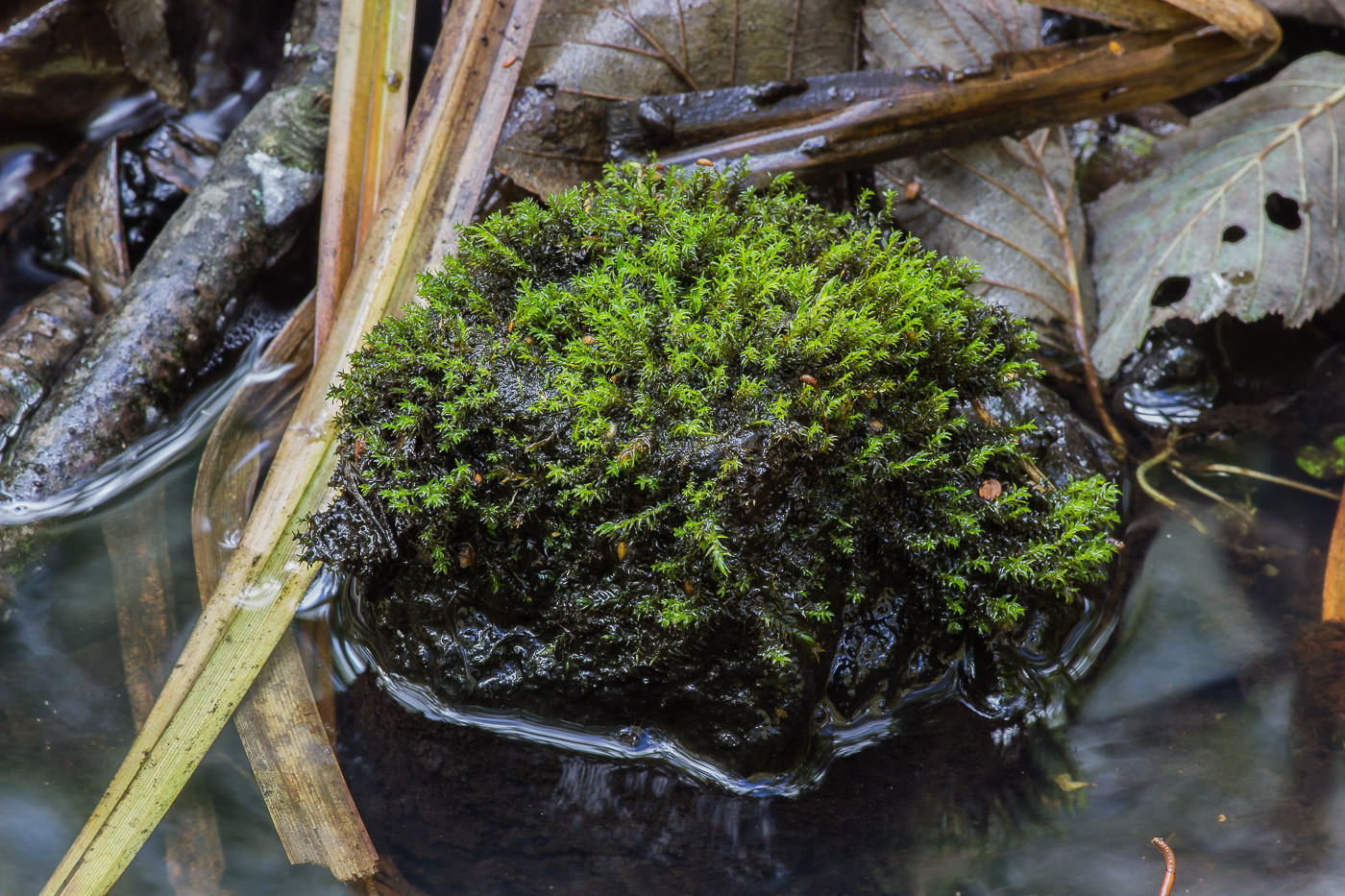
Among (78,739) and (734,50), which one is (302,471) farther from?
(734,50)

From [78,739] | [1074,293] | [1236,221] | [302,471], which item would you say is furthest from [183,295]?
[1236,221]

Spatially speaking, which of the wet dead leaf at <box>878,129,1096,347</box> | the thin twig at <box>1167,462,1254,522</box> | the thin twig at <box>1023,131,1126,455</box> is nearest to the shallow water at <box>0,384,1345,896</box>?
the thin twig at <box>1167,462,1254,522</box>

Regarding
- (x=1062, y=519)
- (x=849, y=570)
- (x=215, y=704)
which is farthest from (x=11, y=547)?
(x=1062, y=519)

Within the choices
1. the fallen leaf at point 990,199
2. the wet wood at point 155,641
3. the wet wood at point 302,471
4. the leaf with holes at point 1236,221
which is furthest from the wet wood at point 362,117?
the leaf with holes at point 1236,221

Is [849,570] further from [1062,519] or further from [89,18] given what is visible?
[89,18]

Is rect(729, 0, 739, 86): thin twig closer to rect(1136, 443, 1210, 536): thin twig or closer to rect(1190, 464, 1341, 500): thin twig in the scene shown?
rect(1136, 443, 1210, 536): thin twig

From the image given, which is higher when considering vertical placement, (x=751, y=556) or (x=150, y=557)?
(x=751, y=556)

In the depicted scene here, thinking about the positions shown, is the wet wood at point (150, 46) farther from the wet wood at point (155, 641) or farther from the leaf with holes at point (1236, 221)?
the leaf with holes at point (1236, 221)
